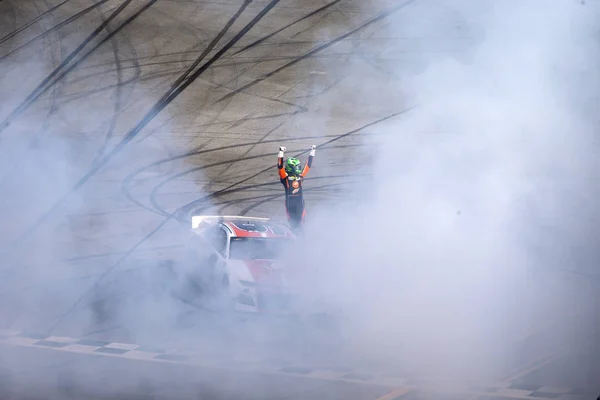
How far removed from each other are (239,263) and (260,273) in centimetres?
30

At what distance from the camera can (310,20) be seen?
15.1m

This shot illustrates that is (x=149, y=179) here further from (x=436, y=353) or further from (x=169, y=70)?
(x=436, y=353)

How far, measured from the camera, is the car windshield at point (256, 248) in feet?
28.8

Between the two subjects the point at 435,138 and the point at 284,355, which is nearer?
the point at 284,355

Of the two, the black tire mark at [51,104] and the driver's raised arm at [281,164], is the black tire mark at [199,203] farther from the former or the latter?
the black tire mark at [51,104]

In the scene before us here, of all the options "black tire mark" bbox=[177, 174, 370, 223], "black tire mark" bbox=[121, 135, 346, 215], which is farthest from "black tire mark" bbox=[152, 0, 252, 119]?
"black tire mark" bbox=[177, 174, 370, 223]

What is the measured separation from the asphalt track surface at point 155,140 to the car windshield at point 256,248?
0.89 meters

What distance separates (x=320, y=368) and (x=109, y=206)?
471 cm

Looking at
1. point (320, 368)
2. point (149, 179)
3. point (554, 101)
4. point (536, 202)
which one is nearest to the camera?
point (320, 368)

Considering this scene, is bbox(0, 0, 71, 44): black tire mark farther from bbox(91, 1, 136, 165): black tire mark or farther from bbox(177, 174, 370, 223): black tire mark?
bbox(177, 174, 370, 223): black tire mark

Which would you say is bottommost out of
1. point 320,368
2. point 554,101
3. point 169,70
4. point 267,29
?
point 320,368

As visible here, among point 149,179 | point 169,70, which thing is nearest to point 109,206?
point 149,179

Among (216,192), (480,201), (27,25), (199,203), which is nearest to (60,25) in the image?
(27,25)

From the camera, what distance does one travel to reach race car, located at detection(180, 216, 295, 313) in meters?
8.09
